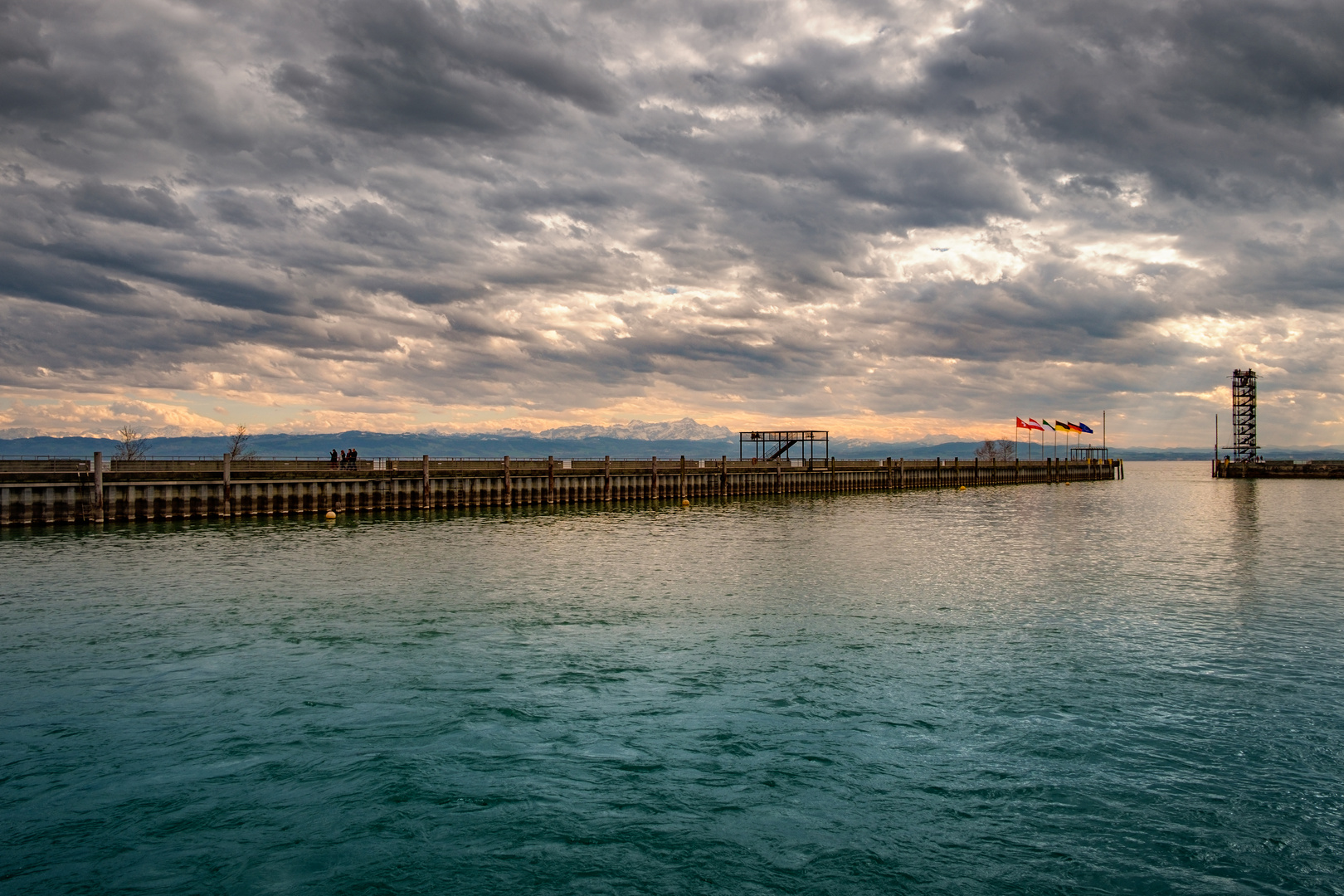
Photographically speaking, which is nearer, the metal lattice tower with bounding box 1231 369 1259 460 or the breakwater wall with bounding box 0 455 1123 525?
the breakwater wall with bounding box 0 455 1123 525

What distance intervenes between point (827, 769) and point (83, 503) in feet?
181

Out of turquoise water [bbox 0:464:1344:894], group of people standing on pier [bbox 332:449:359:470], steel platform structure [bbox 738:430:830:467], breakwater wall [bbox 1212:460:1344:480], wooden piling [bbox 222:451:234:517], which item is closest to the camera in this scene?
turquoise water [bbox 0:464:1344:894]

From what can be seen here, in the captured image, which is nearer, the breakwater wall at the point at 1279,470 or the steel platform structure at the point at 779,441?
the steel platform structure at the point at 779,441

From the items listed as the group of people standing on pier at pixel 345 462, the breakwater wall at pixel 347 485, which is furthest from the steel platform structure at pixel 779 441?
the group of people standing on pier at pixel 345 462

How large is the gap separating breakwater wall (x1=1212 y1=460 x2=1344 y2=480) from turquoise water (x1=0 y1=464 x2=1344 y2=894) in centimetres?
14474

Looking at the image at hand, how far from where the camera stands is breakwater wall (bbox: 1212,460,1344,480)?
150 meters

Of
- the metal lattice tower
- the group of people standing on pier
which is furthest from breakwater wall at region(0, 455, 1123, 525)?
the metal lattice tower

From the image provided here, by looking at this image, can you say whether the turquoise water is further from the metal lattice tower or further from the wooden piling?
the metal lattice tower

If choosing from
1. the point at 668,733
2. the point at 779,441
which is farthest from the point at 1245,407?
the point at 668,733

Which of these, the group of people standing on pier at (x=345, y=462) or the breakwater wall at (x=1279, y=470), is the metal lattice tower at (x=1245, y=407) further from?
the group of people standing on pier at (x=345, y=462)

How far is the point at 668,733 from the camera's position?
15.1 metres

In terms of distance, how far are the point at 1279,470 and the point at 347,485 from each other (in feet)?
540

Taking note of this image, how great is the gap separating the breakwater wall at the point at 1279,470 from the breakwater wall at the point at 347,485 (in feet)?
328

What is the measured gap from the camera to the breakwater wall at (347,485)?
5109cm
